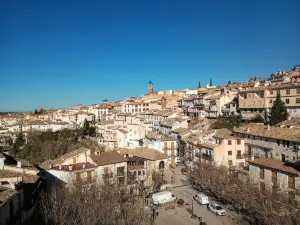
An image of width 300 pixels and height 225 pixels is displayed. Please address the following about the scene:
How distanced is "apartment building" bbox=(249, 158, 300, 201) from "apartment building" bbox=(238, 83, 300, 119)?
68.7ft

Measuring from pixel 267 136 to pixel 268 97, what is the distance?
1712cm

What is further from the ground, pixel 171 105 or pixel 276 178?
pixel 171 105

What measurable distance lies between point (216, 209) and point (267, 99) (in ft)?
97.9

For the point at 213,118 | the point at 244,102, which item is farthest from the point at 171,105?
the point at 244,102

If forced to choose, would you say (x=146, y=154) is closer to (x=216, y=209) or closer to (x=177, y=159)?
(x=177, y=159)

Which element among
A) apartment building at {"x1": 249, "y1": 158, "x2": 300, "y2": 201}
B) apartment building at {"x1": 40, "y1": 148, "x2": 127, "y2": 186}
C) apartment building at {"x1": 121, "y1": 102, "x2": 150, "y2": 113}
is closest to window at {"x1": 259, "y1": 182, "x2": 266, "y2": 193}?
apartment building at {"x1": 249, "y1": 158, "x2": 300, "y2": 201}

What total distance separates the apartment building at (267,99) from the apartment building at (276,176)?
68.7 ft

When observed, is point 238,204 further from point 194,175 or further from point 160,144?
point 160,144

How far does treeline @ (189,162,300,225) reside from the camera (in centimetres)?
2095

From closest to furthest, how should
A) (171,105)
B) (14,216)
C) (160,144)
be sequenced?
(14,216) → (160,144) → (171,105)

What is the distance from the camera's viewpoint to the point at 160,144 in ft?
158

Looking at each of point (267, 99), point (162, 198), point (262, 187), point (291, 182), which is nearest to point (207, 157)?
point (162, 198)

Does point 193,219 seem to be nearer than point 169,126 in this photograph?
Yes

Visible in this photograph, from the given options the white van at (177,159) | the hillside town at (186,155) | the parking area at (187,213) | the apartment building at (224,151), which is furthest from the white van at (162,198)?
the white van at (177,159)
